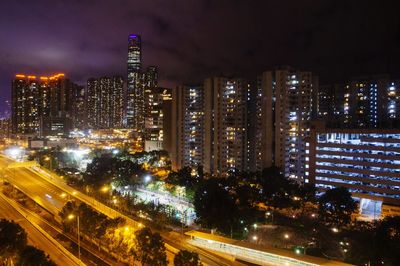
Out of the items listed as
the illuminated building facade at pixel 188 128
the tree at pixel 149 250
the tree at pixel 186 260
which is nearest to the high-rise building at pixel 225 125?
the illuminated building facade at pixel 188 128

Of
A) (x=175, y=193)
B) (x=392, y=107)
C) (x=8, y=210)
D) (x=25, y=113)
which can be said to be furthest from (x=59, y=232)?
(x=25, y=113)

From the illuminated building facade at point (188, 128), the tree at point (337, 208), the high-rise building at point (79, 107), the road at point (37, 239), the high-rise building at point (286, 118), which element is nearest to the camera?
the road at point (37, 239)

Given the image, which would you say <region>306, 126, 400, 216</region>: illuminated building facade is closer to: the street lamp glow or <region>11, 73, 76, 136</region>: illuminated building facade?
the street lamp glow

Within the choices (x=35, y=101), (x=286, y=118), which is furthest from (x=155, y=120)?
(x=35, y=101)

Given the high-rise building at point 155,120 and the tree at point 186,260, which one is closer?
the tree at point 186,260

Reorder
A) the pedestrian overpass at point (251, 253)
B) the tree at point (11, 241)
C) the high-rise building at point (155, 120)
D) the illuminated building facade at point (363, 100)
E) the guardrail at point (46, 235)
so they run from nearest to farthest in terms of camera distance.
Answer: the tree at point (11, 241)
the pedestrian overpass at point (251, 253)
the guardrail at point (46, 235)
the illuminated building facade at point (363, 100)
the high-rise building at point (155, 120)

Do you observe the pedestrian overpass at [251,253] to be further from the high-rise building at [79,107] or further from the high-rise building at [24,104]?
the high-rise building at [79,107]
